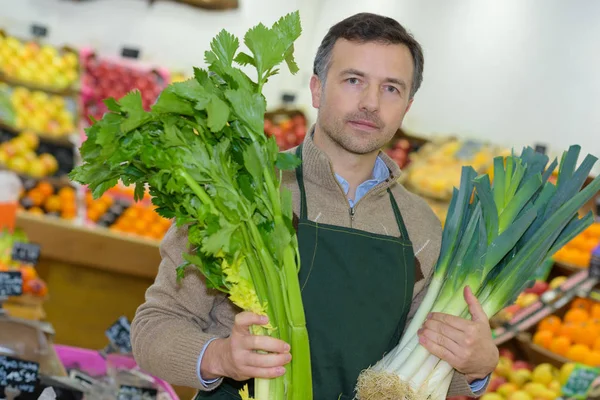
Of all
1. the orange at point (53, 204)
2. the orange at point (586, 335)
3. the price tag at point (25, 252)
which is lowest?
the orange at point (53, 204)

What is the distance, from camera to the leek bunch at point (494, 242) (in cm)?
190

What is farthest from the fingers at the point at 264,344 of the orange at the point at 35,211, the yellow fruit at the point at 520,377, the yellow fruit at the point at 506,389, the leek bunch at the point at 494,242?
the orange at the point at 35,211

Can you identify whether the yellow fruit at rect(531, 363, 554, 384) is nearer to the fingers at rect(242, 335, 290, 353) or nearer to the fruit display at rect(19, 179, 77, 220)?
the fingers at rect(242, 335, 290, 353)

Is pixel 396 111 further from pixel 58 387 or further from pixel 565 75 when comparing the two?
pixel 565 75

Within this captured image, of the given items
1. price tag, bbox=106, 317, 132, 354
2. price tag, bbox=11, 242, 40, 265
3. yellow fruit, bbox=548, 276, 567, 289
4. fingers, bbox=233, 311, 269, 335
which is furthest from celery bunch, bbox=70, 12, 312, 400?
yellow fruit, bbox=548, 276, 567, 289

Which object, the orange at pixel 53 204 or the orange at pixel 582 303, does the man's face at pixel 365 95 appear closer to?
the orange at pixel 582 303

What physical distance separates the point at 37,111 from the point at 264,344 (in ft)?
15.7

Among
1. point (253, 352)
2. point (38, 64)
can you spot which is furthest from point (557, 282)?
point (38, 64)

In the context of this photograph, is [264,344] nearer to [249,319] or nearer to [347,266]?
[249,319]

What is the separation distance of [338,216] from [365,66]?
38 cm

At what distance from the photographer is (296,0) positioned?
7465 mm

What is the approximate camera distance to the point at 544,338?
3.97 metres

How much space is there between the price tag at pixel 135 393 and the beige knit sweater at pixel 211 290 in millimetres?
639

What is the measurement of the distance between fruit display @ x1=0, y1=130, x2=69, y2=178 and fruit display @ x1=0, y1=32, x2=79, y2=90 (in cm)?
67
